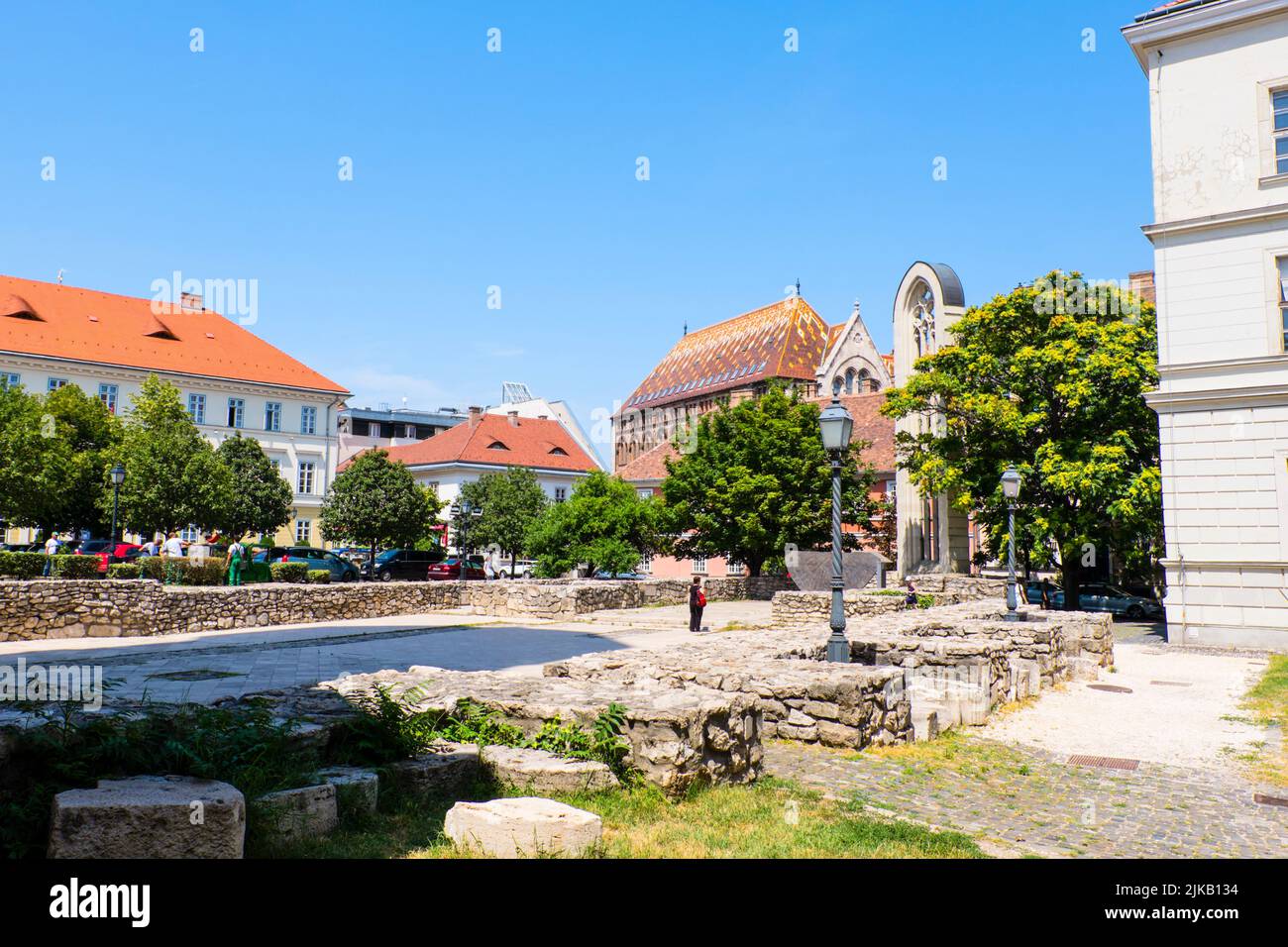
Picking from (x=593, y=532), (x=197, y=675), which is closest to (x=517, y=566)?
(x=593, y=532)

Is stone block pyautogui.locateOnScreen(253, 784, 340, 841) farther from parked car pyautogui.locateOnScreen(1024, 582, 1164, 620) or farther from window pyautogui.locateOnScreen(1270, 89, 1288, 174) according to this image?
parked car pyautogui.locateOnScreen(1024, 582, 1164, 620)

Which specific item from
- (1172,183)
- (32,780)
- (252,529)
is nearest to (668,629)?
(1172,183)

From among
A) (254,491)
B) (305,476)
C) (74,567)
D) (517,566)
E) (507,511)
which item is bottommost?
(517,566)

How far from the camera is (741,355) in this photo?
299ft

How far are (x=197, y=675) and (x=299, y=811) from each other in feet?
29.8

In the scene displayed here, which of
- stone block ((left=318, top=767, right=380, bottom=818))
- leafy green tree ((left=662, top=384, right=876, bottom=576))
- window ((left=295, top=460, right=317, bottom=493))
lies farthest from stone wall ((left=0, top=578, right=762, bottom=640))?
window ((left=295, top=460, right=317, bottom=493))

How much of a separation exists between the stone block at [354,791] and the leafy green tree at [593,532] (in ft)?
108

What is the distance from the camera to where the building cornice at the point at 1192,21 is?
2188cm

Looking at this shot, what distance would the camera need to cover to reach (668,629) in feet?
77.1

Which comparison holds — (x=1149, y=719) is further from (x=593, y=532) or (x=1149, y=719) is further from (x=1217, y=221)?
(x=593, y=532)

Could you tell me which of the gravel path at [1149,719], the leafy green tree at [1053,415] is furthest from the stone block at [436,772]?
the leafy green tree at [1053,415]

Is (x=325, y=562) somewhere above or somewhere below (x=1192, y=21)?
below

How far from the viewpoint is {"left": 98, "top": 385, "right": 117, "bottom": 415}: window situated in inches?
2196

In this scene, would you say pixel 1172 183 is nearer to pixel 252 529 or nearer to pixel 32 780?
pixel 32 780
